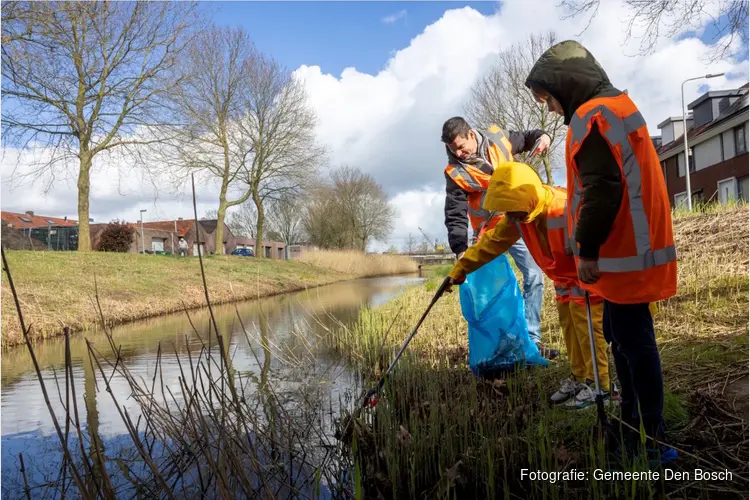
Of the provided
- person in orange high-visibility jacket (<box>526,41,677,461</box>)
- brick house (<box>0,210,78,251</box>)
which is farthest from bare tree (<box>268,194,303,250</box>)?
person in orange high-visibility jacket (<box>526,41,677,461</box>)

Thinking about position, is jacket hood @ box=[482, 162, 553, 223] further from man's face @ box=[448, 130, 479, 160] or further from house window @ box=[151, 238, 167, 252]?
house window @ box=[151, 238, 167, 252]

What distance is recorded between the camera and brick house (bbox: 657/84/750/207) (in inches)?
808

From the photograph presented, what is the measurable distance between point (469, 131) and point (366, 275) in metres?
26.5

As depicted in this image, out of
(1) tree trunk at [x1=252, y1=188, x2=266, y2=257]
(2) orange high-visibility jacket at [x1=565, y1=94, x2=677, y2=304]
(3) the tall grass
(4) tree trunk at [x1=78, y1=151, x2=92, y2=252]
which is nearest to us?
(2) orange high-visibility jacket at [x1=565, y1=94, x2=677, y2=304]

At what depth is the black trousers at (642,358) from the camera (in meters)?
1.92

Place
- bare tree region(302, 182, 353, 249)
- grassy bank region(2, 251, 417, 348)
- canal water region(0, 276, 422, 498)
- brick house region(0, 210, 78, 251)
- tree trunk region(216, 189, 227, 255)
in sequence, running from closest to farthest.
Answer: canal water region(0, 276, 422, 498), grassy bank region(2, 251, 417, 348), tree trunk region(216, 189, 227, 255), brick house region(0, 210, 78, 251), bare tree region(302, 182, 353, 249)

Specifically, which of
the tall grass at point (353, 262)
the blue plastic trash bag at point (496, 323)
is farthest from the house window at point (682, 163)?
the blue plastic trash bag at point (496, 323)

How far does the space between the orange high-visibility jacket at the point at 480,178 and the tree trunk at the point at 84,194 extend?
617 inches

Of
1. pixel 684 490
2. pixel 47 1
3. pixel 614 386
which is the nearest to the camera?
pixel 684 490

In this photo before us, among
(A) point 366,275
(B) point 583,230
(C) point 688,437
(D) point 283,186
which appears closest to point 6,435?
(B) point 583,230

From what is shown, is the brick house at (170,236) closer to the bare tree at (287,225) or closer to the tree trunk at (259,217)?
the bare tree at (287,225)

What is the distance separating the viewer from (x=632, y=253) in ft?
6.24

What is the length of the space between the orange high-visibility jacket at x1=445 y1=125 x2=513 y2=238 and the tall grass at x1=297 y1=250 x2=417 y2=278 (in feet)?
→ 75.2

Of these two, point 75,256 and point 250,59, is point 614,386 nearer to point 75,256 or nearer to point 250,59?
point 75,256
